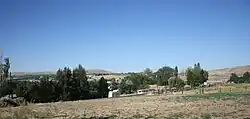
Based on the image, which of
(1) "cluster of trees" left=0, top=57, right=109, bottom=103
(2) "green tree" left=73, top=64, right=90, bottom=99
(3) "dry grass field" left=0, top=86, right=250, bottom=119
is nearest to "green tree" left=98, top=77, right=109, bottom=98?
(1) "cluster of trees" left=0, top=57, right=109, bottom=103

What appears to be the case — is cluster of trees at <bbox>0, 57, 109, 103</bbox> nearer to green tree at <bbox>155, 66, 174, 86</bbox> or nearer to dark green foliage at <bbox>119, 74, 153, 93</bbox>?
dark green foliage at <bbox>119, 74, 153, 93</bbox>

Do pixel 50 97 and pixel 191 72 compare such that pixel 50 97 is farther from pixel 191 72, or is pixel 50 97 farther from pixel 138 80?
pixel 138 80

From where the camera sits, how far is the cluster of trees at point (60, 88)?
81125mm

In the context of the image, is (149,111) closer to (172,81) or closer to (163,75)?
(172,81)

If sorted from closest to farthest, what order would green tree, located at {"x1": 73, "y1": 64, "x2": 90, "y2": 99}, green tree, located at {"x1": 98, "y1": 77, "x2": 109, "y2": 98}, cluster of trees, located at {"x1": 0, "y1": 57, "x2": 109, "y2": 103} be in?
1. cluster of trees, located at {"x1": 0, "y1": 57, "x2": 109, "y2": 103}
2. green tree, located at {"x1": 73, "y1": 64, "x2": 90, "y2": 99}
3. green tree, located at {"x1": 98, "y1": 77, "x2": 109, "y2": 98}

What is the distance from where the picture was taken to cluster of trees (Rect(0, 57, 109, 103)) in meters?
81.1

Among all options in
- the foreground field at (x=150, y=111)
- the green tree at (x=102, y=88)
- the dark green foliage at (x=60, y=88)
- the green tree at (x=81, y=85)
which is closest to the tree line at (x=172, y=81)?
Answer: the green tree at (x=102, y=88)

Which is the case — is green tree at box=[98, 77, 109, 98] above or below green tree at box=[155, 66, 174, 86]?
below

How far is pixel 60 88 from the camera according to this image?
86000 millimetres

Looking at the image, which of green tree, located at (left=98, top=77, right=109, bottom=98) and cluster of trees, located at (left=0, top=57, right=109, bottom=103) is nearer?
cluster of trees, located at (left=0, top=57, right=109, bottom=103)

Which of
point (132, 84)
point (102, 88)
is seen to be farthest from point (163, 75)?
point (102, 88)

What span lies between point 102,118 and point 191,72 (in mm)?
83583

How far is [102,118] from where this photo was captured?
101 ft

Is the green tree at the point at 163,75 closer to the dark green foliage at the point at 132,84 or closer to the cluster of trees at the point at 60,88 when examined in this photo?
the dark green foliage at the point at 132,84
